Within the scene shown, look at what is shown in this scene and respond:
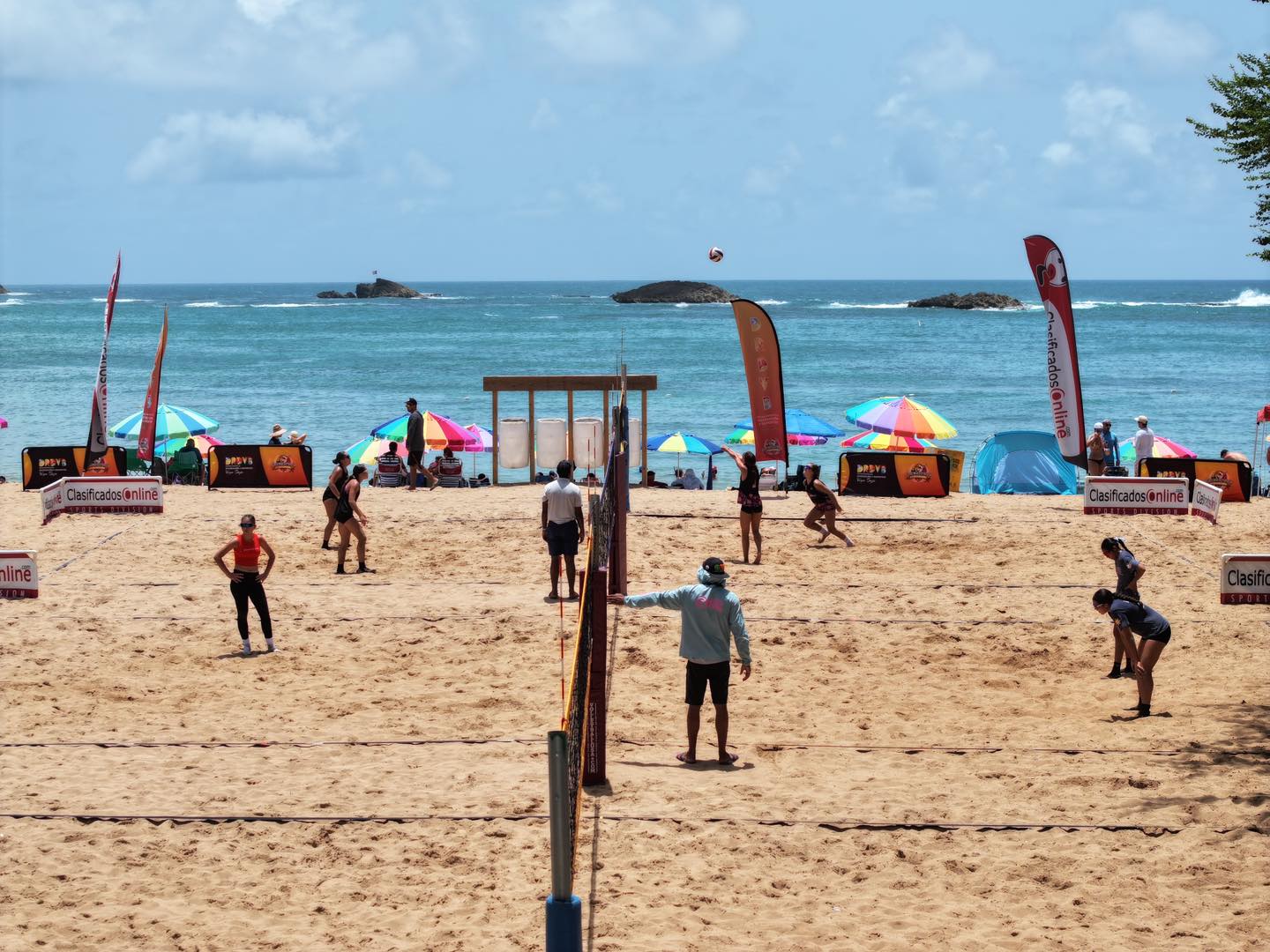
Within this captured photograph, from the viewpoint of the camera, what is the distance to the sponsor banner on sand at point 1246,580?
471 inches

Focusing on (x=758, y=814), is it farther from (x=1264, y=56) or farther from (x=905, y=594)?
(x=1264, y=56)

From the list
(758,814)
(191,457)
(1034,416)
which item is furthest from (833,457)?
(758,814)

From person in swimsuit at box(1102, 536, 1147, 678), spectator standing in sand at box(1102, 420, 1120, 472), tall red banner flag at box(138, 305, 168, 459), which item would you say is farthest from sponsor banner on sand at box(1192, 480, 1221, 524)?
tall red banner flag at box(138, 305, 168, 459)

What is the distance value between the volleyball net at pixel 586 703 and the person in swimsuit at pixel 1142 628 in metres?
3.94

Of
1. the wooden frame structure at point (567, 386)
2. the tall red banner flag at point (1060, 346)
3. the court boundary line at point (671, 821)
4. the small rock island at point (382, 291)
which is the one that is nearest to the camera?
the court boundary line at point (671, 821)

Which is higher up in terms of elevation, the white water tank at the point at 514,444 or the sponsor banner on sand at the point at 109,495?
the white water tank at the point at 514,444

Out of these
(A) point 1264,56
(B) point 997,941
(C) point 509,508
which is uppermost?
(A) point 1264,56

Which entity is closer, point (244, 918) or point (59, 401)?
point (244, 918)

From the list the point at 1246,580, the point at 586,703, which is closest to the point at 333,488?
the point at 586,703

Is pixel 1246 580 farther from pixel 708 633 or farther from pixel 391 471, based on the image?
pixel 391 471

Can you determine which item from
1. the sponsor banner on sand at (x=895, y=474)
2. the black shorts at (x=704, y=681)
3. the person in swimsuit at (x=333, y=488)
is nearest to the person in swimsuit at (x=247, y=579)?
the person in swimsuit at (x=333, y=488)

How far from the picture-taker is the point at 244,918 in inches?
275

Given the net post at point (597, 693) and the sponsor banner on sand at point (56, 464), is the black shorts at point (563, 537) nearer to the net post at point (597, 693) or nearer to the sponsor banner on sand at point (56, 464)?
the net post at point (597, 693)

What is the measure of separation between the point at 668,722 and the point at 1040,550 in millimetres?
7935
